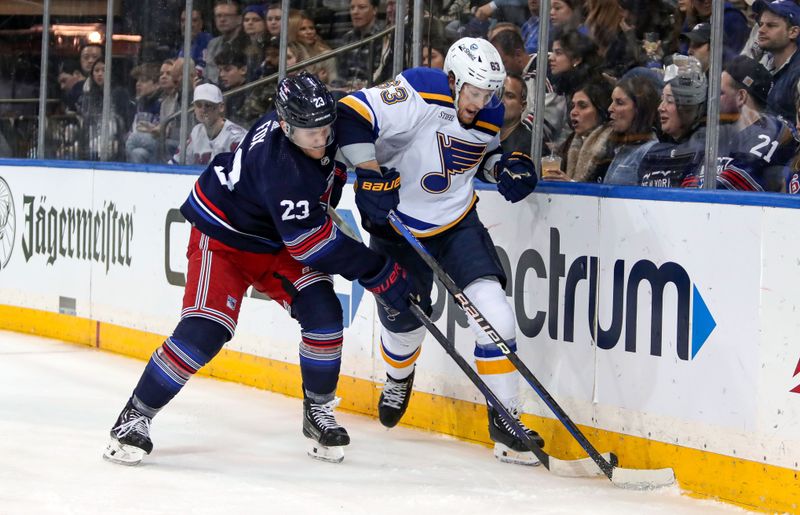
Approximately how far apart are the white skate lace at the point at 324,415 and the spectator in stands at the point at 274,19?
1997mm

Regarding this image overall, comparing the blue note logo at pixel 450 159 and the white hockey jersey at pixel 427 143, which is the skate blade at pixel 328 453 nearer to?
the white hockey jersey at pixel 427 143

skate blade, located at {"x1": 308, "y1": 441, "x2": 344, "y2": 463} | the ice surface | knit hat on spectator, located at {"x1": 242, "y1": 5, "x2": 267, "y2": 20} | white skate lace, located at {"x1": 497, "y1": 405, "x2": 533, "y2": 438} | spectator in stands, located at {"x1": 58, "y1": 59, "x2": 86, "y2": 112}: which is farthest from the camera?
spectator in stands, located at {"x1": 58, "y1": 59, "x2": 86, "y2": 112}

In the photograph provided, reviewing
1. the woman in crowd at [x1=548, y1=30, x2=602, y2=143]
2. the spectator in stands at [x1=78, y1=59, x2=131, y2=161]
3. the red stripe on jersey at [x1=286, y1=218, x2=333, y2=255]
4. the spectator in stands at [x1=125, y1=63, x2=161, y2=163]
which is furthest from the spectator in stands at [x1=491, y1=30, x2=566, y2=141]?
the spectator in stands at [x1=78, y1=59, x2=131, y2=161]

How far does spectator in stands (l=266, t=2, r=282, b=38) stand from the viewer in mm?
5203

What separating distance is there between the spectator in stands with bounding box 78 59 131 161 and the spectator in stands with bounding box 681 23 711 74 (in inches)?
130

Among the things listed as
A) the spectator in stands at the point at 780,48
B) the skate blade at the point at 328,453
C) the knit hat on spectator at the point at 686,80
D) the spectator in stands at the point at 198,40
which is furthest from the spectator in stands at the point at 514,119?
the spectator in stands at the point at 198,40

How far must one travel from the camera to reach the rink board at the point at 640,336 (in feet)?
10.6

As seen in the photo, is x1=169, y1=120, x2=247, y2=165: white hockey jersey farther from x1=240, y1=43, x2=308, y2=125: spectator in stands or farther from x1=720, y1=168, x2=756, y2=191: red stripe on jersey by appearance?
x1=720, y1=168, x2=756, y2=191: red stripe on jersey

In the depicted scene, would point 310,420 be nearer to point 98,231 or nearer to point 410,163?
point 410,163

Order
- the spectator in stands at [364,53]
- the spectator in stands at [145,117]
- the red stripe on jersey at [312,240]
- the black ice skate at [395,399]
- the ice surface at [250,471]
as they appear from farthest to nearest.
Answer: the spectator in stands at [145,117] → the spectator in stands at [364,53] → the black ice skate at [395,399] → the red stripe on jersey at [312,240] → the ice surface at [250,471]

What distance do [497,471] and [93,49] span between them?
367cm

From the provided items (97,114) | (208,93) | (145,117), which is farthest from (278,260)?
(97,114)

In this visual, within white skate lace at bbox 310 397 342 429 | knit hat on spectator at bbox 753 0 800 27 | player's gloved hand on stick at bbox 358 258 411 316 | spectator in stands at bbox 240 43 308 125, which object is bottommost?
white skate lace at bbox 310 397 342 429

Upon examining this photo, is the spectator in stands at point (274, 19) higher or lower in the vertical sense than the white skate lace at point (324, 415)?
higher
